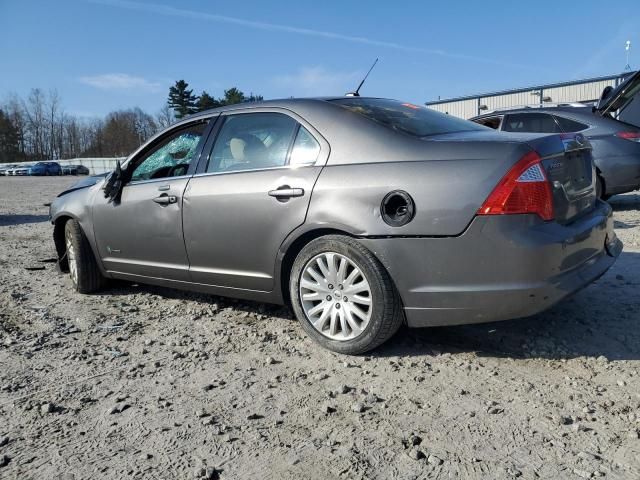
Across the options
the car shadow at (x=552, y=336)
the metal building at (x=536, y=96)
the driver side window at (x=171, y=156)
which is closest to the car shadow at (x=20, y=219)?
the driver side window at (x=171, y=156)

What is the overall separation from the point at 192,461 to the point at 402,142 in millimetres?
1944

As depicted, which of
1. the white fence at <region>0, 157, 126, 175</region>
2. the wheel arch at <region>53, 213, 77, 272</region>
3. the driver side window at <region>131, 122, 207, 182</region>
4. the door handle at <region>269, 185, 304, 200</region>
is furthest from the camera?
the white fence at <region>0, 157, 126, 175</region>

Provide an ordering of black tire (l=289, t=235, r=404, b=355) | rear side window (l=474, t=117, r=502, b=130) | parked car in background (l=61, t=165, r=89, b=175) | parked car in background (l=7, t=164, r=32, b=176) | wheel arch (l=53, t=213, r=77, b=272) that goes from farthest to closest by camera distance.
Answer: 1. parked car in background (l=61, t=165, r=89, b=175)
2. parked car in background (l=7, t=164, r=32, b=176)
3. rear side window (l=474, t=117, r=502, b=130)
4. wheel arch (l=53, t=213, r=77, b=272)
5. black tire (l=289, t=235, r=404, b=355)

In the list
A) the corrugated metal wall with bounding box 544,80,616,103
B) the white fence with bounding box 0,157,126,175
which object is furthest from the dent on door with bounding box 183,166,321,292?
the white fence with bounding box 0,157,126,175

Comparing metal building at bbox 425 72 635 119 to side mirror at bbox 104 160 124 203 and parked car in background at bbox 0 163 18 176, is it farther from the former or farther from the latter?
parked car in background at bbox 0 163 18 176

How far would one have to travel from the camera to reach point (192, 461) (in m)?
2.16

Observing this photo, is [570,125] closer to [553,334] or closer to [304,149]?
[553,334]

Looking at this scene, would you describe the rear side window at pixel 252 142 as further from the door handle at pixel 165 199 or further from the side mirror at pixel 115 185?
the side mirror at pixel 115 185

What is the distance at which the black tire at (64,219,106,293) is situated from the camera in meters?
4.82

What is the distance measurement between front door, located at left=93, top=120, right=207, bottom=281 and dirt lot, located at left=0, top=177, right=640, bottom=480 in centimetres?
46

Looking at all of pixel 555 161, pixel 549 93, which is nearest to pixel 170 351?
A: pixel 555 161

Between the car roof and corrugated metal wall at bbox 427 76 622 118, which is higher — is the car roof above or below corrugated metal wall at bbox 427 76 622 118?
below

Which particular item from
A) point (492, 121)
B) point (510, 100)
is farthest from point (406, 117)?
point (510, 100)

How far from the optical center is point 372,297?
3043 mm
